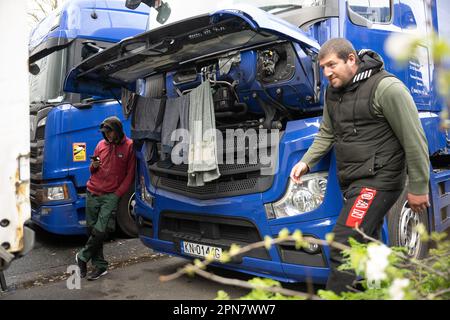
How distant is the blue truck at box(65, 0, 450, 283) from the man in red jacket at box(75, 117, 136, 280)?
260 millimetres

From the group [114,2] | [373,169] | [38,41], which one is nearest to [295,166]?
[373,169]

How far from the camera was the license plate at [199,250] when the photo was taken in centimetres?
360

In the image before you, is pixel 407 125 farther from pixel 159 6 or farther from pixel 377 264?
pixel 159 6

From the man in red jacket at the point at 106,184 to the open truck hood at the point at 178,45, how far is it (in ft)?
1.54

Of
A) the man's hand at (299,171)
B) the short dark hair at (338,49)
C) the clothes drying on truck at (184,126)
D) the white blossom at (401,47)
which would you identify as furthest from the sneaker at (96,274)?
the white blossom at (401,47)

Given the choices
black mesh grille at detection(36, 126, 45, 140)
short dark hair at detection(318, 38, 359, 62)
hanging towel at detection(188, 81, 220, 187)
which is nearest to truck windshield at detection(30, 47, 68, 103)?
black mesh grille at detection(36, 126, 45, 140)

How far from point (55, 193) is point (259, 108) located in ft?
9.96

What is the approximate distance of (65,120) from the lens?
5.45 metres

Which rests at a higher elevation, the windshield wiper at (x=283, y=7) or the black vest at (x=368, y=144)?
the windshield wiper at (x=283, y=7)

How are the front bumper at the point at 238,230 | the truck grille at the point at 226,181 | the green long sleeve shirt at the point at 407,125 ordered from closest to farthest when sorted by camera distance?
the green long sleeve shirt at the point at 407,125 → the front bumper at the point at 238,230 → the truck grille at the point at 226,181

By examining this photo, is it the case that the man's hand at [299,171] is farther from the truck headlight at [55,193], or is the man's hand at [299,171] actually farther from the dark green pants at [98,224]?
the truck headlight at [55,193]

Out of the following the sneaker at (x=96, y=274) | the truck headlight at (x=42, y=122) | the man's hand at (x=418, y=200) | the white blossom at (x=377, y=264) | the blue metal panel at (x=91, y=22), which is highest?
the blue metal panel at (x=91, y=22)

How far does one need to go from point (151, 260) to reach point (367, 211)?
3.16 meters

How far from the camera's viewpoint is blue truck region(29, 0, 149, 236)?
5.45 m
